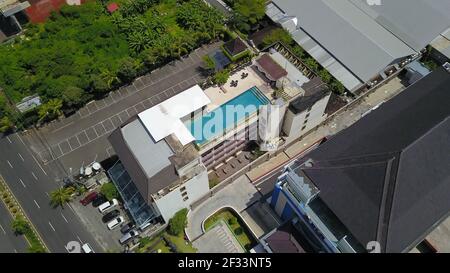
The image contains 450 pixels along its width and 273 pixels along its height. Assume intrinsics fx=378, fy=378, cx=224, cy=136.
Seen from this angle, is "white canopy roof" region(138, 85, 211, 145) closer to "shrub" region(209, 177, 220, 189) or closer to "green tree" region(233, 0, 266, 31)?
"shrub" region(209, 177, 220, 189)

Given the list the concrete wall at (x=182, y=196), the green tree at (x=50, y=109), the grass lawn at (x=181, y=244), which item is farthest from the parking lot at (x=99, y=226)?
the green tree at (x=50, y=109)

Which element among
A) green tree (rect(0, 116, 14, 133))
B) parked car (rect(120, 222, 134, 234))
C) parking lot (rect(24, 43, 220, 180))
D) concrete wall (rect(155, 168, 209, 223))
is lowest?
concrete wall (rect(155, 168, 209, 223))

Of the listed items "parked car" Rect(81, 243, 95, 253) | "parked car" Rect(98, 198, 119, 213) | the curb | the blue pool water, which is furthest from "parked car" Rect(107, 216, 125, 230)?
the blue pool water

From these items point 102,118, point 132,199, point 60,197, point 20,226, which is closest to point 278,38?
point 102,118

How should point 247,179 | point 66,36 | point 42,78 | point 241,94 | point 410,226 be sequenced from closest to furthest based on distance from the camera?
point 410,226 < point 241,94 < point 247,179 < point 42,78 < point 66,36

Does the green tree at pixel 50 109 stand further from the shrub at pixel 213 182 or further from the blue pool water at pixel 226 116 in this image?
the shrub at pixel 213 182

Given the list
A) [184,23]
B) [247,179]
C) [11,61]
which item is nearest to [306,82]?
[247,179]

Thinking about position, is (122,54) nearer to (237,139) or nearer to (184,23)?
(184,23)
